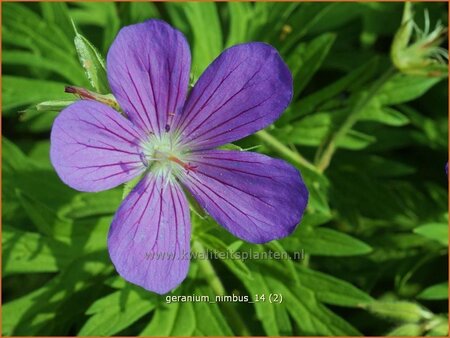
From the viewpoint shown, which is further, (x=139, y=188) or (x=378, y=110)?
(x=378, y=110)

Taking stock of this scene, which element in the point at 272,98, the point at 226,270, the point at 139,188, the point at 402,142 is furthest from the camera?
the point at 402,142

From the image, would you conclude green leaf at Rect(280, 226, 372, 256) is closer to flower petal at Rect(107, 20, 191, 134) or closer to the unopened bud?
the unopened bud

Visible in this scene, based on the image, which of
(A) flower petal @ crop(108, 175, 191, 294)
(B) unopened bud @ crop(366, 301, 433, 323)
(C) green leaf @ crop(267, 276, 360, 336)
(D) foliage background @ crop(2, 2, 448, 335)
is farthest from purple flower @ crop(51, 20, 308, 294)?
(B) unopened bud @ crop(366, 301, 433, 323)

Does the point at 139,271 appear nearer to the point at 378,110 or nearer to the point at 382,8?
the point at 378,110

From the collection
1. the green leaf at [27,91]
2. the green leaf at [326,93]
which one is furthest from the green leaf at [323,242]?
the green leaf at [27,91]

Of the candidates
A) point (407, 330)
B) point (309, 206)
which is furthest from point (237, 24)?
point (407, 330)

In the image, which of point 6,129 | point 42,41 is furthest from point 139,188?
point 6,129

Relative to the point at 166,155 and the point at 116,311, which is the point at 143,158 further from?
the point at 116,311
